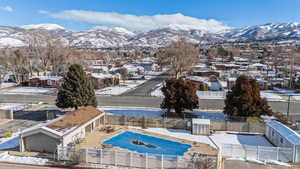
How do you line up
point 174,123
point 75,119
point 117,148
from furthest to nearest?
point 174,123 → point 75,119 → point 117,148

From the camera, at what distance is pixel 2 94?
38.9 meters

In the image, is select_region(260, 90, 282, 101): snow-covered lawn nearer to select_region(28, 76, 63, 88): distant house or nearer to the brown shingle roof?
the brown shingle roof

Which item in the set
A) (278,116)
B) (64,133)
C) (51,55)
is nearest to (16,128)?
(64,133)

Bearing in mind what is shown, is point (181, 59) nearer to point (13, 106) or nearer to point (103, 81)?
point (103, 81)

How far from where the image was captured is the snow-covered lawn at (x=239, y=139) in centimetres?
1900

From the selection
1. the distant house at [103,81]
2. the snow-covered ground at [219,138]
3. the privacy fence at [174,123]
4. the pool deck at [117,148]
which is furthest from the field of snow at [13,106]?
the snow-covered ground at [219,138]

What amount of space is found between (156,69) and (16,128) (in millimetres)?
60110

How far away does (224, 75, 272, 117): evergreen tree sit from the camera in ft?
72.1

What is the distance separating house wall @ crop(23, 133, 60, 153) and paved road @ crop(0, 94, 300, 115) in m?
15.1

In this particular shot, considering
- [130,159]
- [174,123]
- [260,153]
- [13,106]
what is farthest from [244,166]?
[13,106]

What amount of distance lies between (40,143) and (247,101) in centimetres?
1833

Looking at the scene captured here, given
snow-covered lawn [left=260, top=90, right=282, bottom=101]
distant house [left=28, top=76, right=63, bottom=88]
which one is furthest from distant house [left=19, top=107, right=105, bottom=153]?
snow-covered lawn [left=260, top=90, right=282, bottom=101]

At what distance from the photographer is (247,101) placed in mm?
21953

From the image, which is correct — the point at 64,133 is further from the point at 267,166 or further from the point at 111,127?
the point at 267,166
